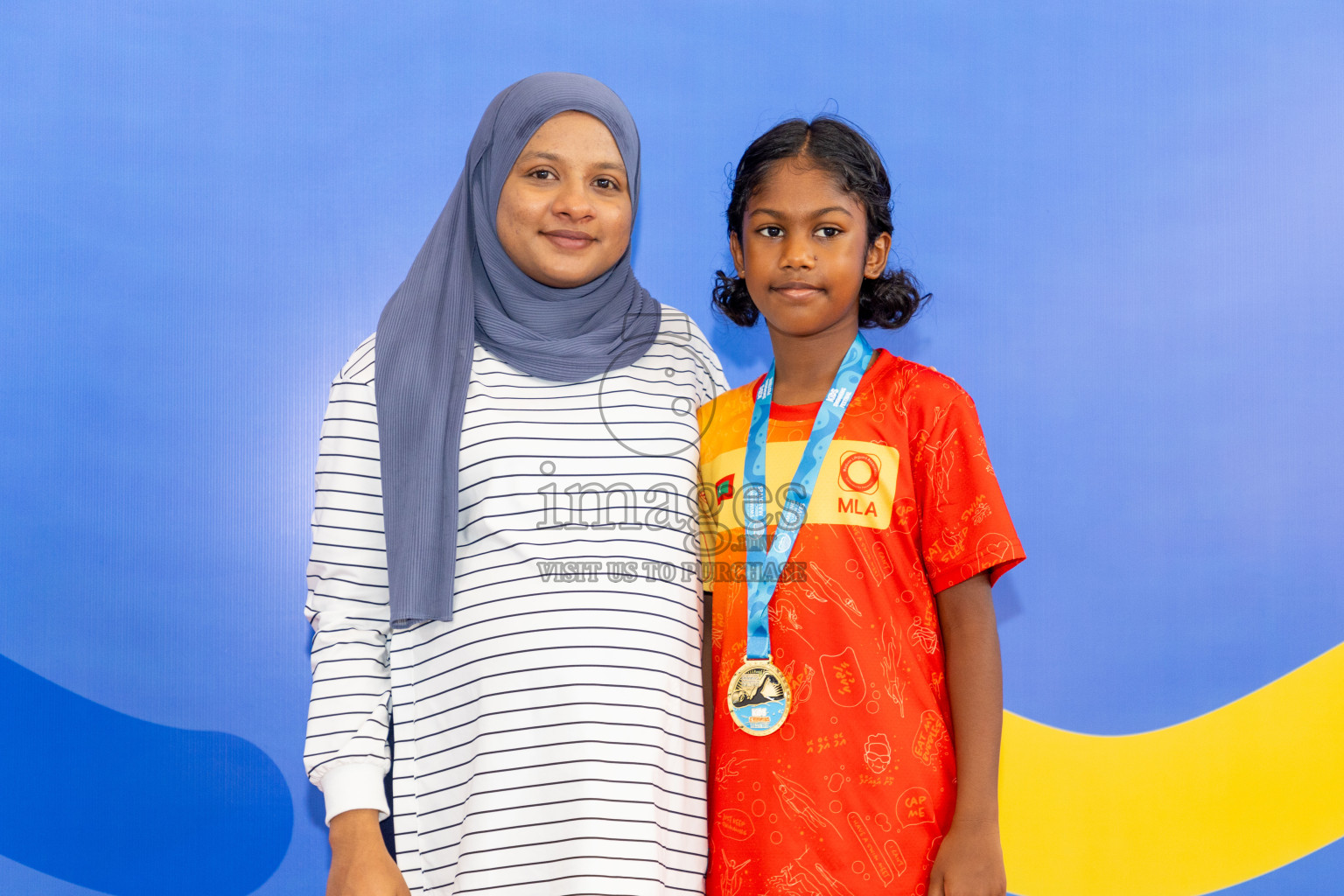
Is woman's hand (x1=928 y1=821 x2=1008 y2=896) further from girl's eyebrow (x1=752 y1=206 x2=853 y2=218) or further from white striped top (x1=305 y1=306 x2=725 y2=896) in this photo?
girl's eyebrow (x1=752 y1=206 x2=853 y2=218)

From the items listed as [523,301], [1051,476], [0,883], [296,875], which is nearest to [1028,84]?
[1051,476]

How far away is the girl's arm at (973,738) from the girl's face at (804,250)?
1.39ft

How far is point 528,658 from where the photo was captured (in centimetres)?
117

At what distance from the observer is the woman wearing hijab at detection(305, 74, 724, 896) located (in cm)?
115

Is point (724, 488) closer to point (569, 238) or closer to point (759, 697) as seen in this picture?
point (759, 697)

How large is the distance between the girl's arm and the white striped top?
33 cm

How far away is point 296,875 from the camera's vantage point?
1767 mm

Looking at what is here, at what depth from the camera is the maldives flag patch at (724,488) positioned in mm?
1353

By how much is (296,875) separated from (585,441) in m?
1.13

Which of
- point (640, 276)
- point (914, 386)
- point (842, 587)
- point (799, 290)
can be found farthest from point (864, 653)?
point (640, 276)

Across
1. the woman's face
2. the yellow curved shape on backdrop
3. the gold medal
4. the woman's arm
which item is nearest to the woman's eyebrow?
the woman's face

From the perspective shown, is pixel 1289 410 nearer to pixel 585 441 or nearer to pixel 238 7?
pixel 585 441

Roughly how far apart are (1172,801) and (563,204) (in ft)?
5.37

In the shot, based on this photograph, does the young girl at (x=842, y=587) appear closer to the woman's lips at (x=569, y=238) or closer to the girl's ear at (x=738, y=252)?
the girl's ear at (x=738, y=252)
